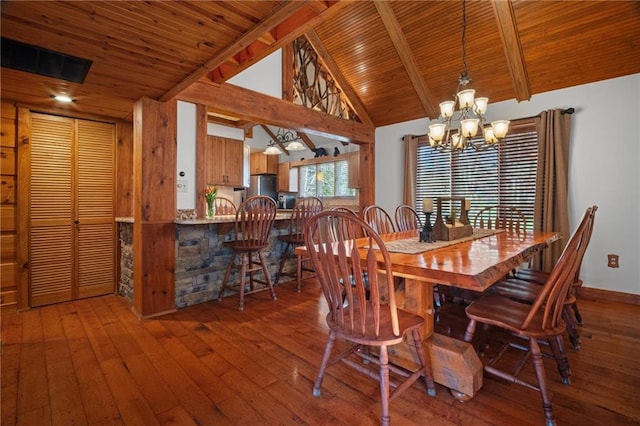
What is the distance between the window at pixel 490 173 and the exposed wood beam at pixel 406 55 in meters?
0.60

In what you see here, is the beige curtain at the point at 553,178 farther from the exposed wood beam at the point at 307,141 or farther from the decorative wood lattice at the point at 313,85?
the exposed wood beam at the point at 307,141

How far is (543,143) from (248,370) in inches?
155

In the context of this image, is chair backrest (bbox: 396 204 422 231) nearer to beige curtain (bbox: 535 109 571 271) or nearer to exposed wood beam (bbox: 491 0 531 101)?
beige curtain (bbox: 535 109 571 271)

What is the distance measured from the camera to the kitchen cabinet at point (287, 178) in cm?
752

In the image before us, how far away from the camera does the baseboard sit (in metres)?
3.14

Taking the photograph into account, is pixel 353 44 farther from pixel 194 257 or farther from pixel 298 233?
pixel 194 257

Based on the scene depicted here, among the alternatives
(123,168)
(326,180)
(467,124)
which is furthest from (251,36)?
(326,180)

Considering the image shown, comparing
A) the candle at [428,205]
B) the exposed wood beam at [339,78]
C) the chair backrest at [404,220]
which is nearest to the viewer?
the candle at [428,205]

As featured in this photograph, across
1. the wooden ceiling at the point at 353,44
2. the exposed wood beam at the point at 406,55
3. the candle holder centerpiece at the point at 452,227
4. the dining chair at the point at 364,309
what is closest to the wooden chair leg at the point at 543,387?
the dining chair at the point at 364,309

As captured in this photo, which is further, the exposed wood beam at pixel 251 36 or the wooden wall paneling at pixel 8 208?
the wooden wall paneling at pixel 8 208

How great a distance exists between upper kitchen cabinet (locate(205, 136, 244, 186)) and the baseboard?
524cm

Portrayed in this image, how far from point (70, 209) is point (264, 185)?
4.43 meters

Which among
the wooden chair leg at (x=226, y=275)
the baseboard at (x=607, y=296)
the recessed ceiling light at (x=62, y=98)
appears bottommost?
the baseboard at (x=607, y=296)

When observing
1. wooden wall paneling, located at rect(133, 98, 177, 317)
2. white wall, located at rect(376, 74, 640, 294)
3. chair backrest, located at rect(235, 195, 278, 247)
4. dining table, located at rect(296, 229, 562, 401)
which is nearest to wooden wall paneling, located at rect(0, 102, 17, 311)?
wooden wall paneling, located at rect(133, 98, 177, 317)
